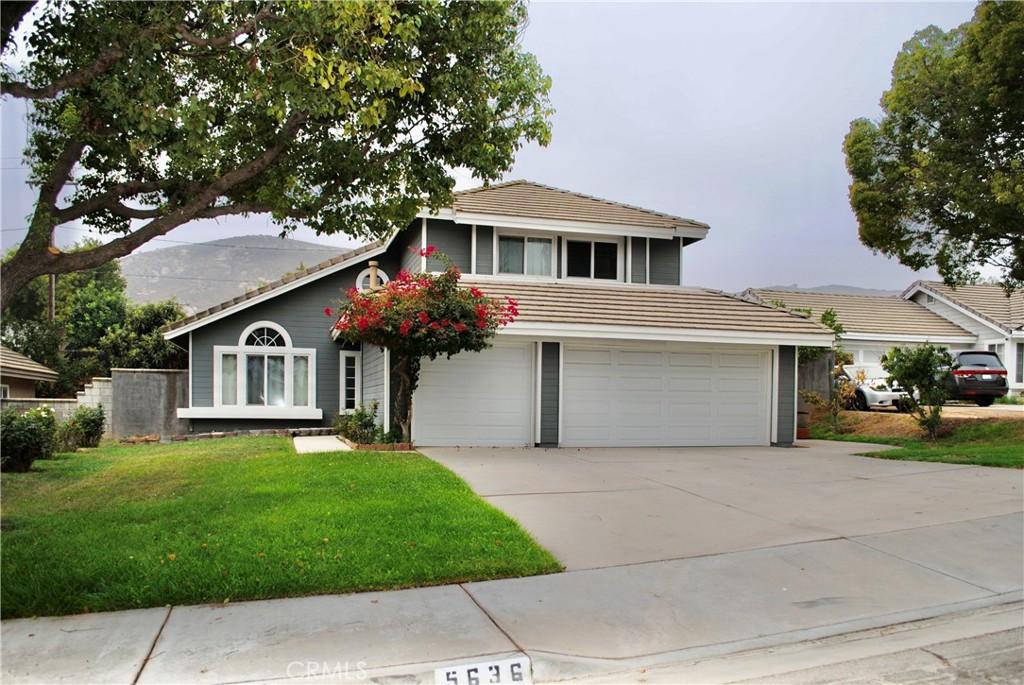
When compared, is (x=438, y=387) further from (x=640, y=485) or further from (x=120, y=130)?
(x=120, y=130)

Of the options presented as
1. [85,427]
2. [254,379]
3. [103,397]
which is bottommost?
[85,427]

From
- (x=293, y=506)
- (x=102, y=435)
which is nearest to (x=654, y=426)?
(x=293, y=506)

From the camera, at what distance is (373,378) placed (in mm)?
16703

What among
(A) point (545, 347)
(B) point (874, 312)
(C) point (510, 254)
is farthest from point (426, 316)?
(B) point (874, 312)

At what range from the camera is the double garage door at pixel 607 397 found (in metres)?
14.3

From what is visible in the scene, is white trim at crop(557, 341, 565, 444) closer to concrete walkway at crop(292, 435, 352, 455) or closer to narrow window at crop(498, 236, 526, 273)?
narrow window at crop(498, 236, 526, 273)

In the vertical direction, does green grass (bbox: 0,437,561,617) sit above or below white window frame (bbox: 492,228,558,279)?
below

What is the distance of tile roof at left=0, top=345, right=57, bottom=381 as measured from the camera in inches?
860

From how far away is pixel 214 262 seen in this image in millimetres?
146375

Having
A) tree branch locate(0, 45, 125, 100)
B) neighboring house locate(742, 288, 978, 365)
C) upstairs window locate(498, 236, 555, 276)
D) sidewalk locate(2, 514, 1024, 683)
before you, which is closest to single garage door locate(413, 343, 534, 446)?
upstairs window locate(498, 236, 555, 276)

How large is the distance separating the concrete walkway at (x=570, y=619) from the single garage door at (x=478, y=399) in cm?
743

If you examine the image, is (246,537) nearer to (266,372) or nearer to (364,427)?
(364,427)

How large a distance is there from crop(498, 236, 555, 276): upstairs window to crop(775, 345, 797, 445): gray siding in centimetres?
610

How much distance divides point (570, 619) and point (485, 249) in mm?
13175
